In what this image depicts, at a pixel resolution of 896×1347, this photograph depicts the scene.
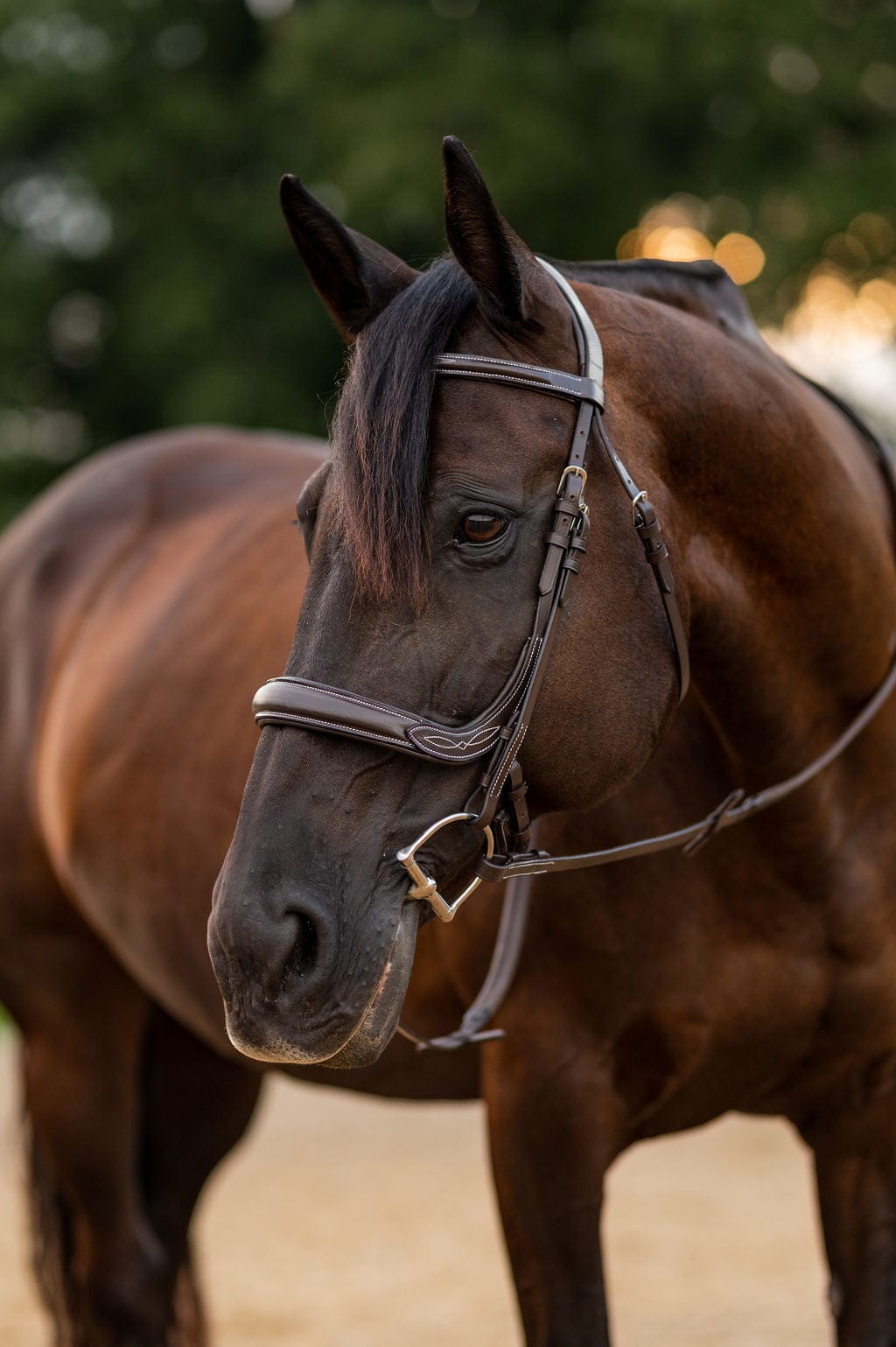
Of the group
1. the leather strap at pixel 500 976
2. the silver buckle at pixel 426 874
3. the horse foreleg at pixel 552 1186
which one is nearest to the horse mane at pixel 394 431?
the silver buckle at pixel 426 874

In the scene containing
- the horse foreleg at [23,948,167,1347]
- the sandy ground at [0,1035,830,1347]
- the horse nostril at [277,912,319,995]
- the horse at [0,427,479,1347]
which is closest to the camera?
the horse nostril at [277,912,319,995]

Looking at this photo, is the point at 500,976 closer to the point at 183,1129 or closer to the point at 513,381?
the point at 513,381

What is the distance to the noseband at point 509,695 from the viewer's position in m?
1.51

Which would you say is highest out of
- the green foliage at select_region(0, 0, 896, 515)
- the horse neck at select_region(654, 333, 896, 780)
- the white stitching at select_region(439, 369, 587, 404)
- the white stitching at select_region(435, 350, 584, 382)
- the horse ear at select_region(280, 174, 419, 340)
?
the green foliage at select_region(0, 0, 896, 515)

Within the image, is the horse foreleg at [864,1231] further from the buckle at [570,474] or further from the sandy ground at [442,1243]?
the sandy ground at [442,1243]

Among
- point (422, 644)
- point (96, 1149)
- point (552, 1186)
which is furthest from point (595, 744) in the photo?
point (96, 1149)

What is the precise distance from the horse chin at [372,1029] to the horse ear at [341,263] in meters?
0.75

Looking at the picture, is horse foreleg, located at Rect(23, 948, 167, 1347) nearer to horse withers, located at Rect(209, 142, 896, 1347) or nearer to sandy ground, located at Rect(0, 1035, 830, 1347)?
sandy ground, located at Rect(0, 1035, 830, 1347)

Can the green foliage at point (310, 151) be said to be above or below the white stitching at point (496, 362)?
above

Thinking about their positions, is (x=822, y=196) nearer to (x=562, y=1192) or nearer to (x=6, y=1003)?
(x=6, y=1003)

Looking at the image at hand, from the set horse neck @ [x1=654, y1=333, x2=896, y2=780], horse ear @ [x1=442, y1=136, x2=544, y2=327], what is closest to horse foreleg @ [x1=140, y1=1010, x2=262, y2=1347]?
horse neck @ [x1=654, y1=333, x2=896, y2=780]

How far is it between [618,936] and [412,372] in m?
0.88

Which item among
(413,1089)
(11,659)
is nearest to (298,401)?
(11,659)

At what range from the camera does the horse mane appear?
5.03 ft
